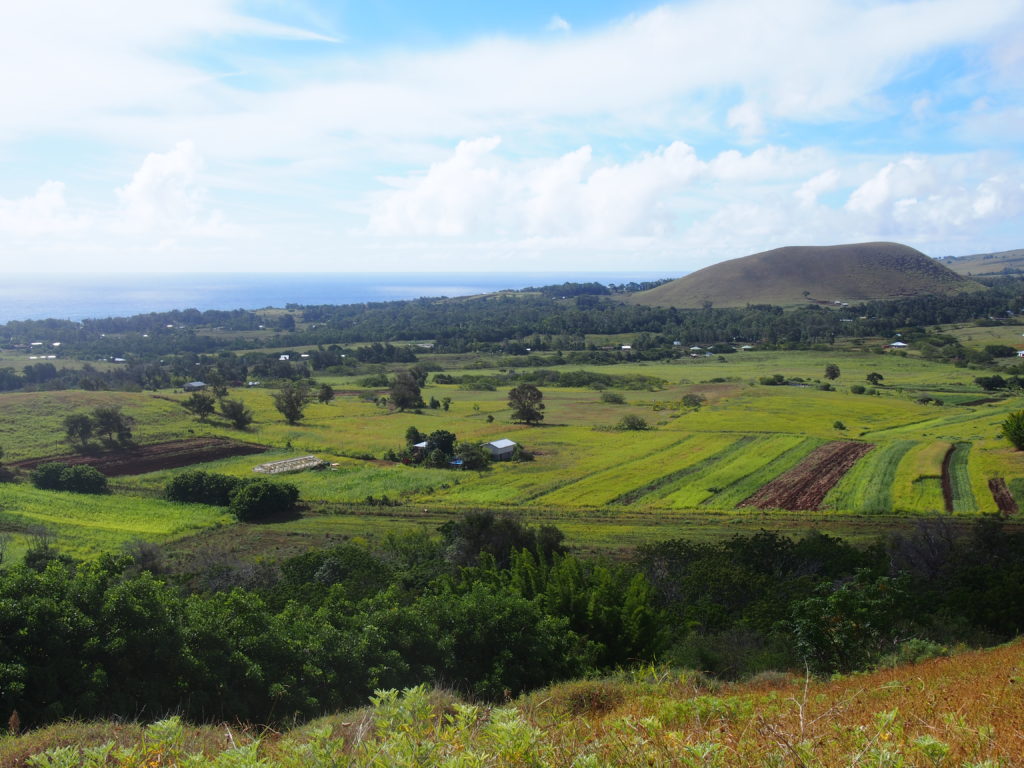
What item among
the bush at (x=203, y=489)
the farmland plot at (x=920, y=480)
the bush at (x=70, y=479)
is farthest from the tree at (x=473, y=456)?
the farmland plot at (x=920, y=480)

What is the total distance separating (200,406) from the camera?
6775 centimetres

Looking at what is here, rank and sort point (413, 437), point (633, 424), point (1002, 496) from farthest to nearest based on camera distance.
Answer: point (633, 424), point (413, 437), point (1002, 496)

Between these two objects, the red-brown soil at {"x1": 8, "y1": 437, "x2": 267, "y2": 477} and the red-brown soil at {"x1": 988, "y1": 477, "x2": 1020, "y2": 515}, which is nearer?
the red-brown soil at {"x1": 988, "y1": 477, "x2": 1020, "y2": 515}

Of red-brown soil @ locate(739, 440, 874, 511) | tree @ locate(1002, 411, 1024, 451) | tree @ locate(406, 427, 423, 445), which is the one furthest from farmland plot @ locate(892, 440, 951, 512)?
tree @ locate(406, 427, 423, 445)

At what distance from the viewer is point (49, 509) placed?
39.5 metres

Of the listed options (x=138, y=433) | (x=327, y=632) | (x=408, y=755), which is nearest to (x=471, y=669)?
(x=327, y=632)

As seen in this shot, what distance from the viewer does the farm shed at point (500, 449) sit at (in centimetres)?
5375

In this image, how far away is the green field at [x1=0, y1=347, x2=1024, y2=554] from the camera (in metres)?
38.0

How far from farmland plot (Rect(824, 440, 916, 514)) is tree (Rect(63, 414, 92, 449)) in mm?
58135

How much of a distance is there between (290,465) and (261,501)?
1184cm

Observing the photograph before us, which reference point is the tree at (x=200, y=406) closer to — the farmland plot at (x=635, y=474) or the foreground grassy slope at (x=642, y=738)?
the farmland plot at (x=635, y=474)

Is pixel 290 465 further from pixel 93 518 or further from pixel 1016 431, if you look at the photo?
pixel 1016 431

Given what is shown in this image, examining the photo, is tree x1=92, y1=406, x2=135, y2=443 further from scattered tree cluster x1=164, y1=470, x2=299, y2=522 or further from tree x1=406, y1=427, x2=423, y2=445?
tree x1=406, y1=427, x2=423, y2=445

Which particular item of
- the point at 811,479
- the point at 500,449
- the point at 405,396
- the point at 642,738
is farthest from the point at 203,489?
the point at 642,738
